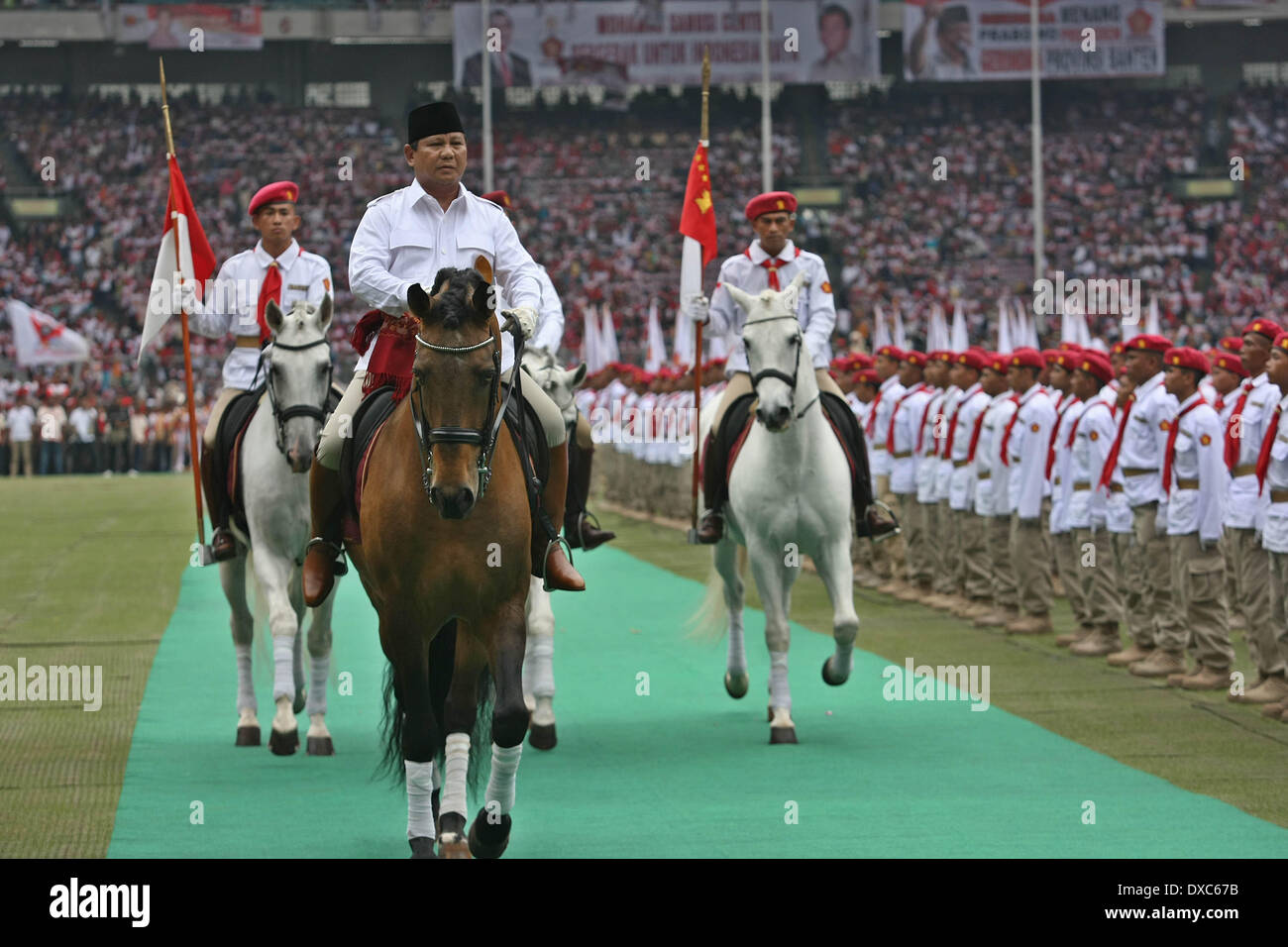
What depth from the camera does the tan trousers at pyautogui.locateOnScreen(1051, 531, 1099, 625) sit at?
1489 centimetres

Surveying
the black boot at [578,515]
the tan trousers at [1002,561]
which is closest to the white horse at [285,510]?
the black boot at [578,515]

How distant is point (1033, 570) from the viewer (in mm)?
16203

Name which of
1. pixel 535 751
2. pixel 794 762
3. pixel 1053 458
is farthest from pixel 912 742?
pixel 1053 458

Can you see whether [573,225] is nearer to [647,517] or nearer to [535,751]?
[647,517]

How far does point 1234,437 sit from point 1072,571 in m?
3.75

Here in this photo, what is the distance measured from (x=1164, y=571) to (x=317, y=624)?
21.1 ft

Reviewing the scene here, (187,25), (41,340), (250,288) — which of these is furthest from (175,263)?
(187,25)

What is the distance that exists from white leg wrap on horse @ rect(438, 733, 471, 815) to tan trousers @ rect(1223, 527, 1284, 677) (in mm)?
6421

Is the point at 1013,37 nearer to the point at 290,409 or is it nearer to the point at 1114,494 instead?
the point at 1114,494

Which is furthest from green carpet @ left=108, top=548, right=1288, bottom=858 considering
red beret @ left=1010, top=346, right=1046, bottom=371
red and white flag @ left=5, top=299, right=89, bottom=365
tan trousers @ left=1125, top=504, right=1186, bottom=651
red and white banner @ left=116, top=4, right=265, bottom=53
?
red and white banner @ left=116, top=4, right=265, bottom=53

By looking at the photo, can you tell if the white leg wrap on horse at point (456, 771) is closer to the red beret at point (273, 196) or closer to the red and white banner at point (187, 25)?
the red beret at point (273, 196)

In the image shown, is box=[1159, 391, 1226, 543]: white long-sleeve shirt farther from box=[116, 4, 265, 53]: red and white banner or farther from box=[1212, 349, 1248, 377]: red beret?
box=[116, 4, 265, 53]: red and white banner

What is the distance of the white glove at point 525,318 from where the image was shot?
6.90m

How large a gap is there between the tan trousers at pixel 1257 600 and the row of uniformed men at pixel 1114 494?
0.01 m
